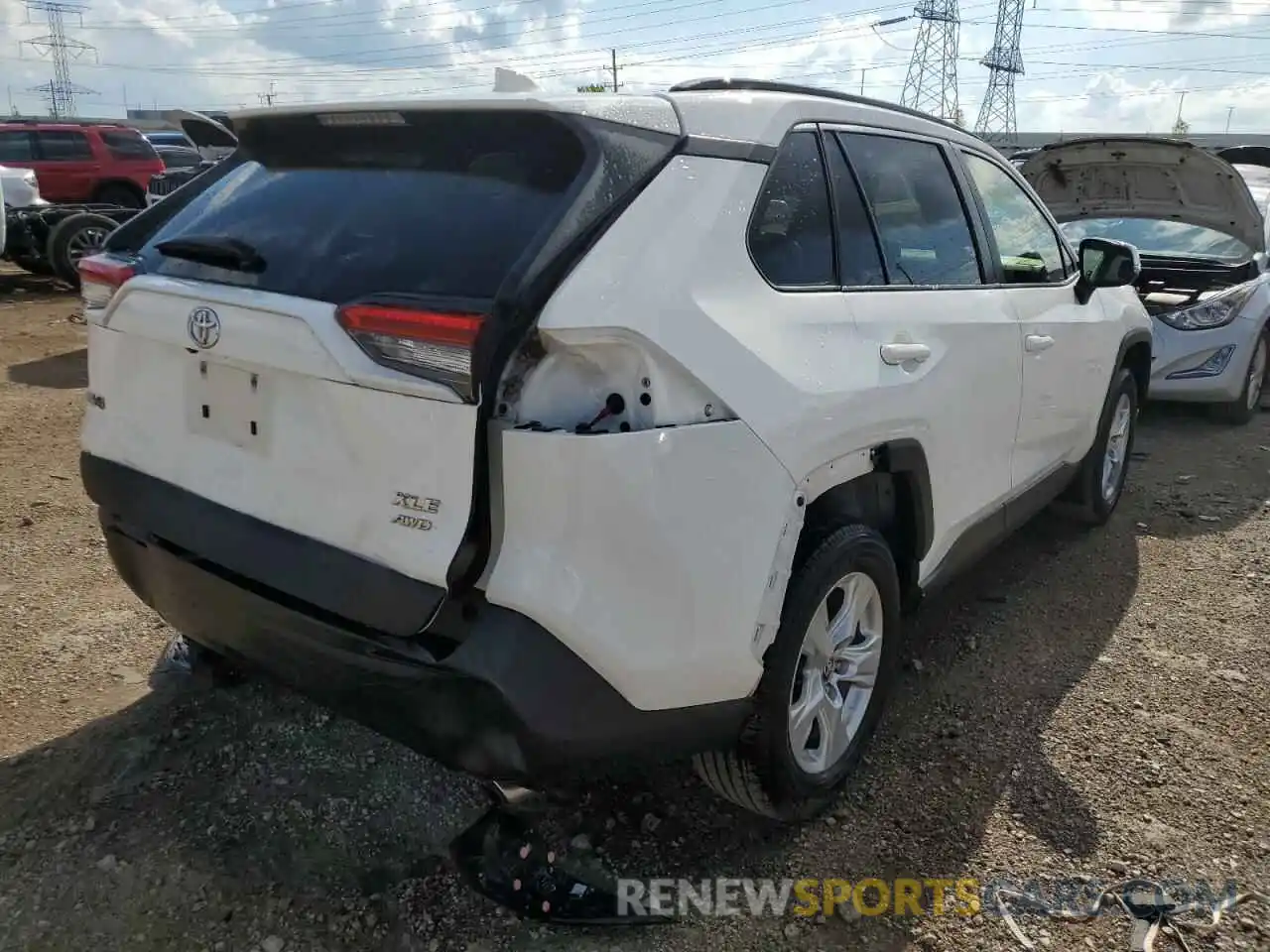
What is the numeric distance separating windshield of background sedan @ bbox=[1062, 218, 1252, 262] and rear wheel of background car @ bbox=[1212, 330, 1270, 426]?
2.28ft

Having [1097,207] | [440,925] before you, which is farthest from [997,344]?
[1097,207]

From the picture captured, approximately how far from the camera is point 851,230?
2.78 metres

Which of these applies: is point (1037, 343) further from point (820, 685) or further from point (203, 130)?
point (203, 130)

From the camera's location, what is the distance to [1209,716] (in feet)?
11.0

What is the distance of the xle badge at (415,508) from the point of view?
199 centimetres

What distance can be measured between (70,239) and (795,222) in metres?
10.6

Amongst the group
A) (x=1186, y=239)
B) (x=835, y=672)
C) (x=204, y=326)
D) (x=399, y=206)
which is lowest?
(x=835, y=672)

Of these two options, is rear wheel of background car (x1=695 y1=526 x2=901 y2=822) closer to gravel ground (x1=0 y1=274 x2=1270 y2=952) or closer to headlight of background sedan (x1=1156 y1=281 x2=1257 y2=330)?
gravel ground (x1=0 y1=274 x2=1270 y2=952)

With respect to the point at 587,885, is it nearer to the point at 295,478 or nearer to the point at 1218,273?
the point at 295,478

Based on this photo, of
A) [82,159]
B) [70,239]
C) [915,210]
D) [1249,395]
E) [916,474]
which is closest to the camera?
[916,474]

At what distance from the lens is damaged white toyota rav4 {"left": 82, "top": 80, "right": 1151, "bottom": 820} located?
1.97m

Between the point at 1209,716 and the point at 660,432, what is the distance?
2494 mm

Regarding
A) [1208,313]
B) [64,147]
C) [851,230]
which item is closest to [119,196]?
[64,147]

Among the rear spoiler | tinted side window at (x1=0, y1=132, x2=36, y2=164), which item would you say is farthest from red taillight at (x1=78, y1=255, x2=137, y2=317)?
tinted side window at (x1=0, y1=132, x2=36, y2=164)
